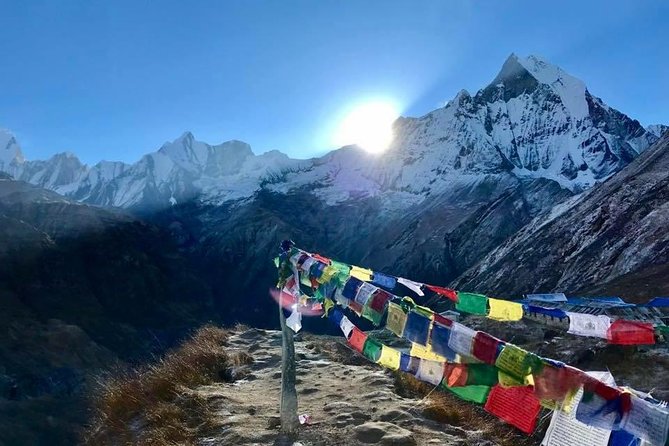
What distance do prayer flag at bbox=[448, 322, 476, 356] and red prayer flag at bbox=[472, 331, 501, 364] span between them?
61 millimetres

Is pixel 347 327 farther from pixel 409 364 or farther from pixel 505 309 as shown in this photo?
pixel 505 309

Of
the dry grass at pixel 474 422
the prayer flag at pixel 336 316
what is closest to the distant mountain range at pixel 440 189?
the dry grass at pixel 474 422

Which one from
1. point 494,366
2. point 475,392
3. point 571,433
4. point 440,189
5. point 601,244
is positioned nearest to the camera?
point 571,433

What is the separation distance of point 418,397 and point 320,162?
191 meters

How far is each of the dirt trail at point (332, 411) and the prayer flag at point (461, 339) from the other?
282 cm

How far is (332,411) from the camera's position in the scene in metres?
9.01

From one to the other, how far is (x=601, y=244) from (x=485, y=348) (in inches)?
1707

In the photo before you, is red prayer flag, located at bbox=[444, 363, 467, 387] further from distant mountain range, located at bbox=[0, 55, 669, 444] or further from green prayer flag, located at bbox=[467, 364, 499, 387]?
distant mountain range, located at bbox=[0, 55, 669, 444]

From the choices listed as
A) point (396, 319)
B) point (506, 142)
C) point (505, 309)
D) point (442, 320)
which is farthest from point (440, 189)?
point (442, 320)

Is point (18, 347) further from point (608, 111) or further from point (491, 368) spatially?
point (608, 111)

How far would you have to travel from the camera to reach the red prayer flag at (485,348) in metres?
4.80

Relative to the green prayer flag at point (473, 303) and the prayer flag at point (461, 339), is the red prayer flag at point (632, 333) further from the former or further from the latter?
the prayer flag at point (461, 339)

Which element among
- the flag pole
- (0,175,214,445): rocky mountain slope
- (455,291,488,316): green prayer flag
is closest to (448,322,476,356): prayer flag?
(455,291,488,316): green prayer flag

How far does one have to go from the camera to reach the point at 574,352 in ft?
53.0
